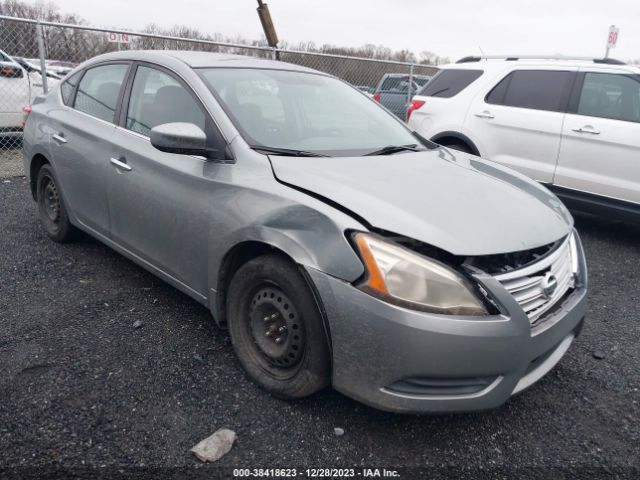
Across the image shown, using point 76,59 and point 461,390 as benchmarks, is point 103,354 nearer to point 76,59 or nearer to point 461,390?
point 461,390

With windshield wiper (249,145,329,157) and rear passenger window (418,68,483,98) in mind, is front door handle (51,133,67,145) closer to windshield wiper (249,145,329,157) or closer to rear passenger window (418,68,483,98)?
windshield wiper (249,145,329,157)

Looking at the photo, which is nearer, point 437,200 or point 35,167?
point 437,200

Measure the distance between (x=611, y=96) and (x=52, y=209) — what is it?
5405 mm

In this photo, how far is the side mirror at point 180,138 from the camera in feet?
8.50

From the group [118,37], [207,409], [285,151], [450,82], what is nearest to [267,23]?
[118,37]

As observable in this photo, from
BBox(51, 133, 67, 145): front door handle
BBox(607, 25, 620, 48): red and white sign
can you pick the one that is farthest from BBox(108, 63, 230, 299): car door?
BBox(607, 25, 620, 48): red and white sign

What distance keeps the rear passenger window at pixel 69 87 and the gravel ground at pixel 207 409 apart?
1.56 meters

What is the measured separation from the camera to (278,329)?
2.45 metres

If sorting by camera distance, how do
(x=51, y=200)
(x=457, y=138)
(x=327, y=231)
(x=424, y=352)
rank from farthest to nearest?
(x=457, y=138), (x=51, y=200), (x=327, y=231), (x=424, y=352)

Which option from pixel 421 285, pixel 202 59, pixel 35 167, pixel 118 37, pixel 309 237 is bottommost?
pixel 35 167

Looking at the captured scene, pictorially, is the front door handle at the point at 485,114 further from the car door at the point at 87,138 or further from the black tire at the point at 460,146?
the car door at the point at 87,138

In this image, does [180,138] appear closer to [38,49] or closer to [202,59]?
[202,59]

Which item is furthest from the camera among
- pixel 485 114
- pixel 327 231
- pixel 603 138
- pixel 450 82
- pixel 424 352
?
pixel 450 82

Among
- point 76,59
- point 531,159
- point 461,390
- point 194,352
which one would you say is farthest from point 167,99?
point 76,59
